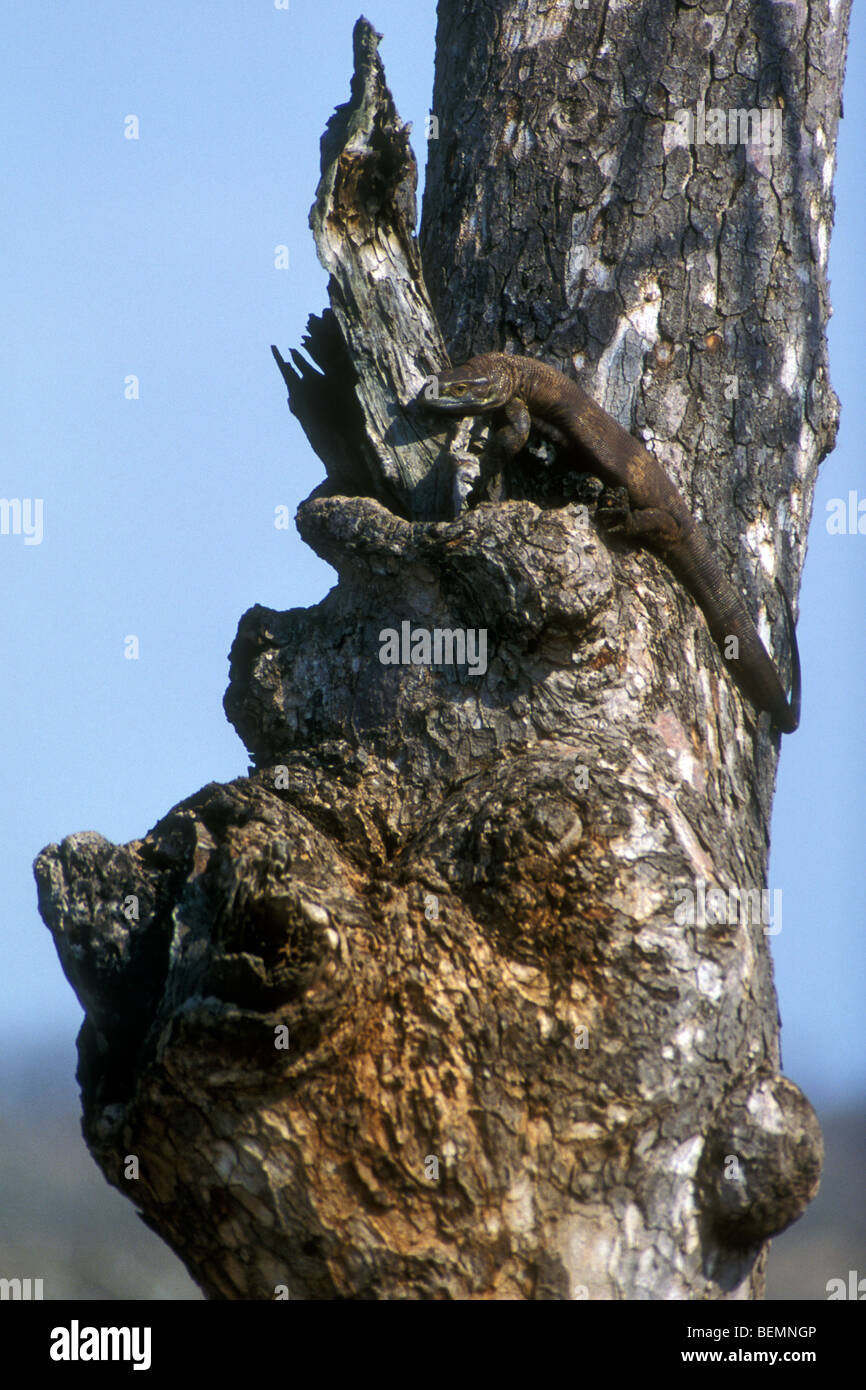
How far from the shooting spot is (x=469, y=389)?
3.13m

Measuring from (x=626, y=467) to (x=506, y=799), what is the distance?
1.13 metres

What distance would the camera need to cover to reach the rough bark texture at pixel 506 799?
2090 mm

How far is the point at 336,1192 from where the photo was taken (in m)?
2.06

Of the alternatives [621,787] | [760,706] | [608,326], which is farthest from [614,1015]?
[608,326]

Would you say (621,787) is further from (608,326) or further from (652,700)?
(608,326)

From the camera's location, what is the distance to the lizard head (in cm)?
301

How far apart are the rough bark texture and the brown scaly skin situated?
0.08 meters
